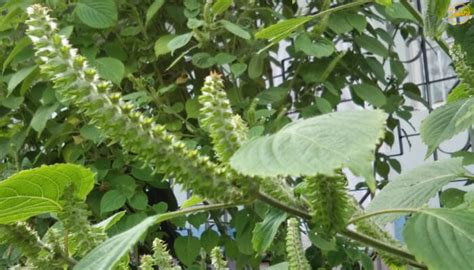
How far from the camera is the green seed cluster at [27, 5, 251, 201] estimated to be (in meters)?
0.33

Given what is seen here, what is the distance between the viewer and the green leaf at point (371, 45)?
61.5 inches

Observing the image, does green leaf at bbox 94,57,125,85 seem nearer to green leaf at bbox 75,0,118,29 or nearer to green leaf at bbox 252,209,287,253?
green leaf at bbox 75,0,118,29

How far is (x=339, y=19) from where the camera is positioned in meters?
1.49

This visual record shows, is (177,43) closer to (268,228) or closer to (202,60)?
(202,60)

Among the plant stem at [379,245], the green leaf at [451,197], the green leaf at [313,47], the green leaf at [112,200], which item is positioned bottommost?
the green leaf at [451,197]

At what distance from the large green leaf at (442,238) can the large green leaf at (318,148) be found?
9 centimetres

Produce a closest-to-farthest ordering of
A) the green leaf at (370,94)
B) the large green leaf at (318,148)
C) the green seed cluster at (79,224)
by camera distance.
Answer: the large green leaf at (318,148), the green seed cluster at (79,224), the green leaf at (370,94)

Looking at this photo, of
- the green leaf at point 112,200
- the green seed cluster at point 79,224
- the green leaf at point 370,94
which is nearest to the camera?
the green seed cluster at point 79,224

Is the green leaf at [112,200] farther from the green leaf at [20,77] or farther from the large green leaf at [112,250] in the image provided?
the large green leaf at [112,250]

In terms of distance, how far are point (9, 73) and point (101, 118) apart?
1.39m

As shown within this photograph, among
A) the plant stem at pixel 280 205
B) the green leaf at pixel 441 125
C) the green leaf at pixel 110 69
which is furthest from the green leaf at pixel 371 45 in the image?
the plant stem at pixel 280 205

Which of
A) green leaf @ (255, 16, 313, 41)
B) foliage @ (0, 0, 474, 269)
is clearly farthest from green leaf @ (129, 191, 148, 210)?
green leaf @ (255, 16, 313, 41)

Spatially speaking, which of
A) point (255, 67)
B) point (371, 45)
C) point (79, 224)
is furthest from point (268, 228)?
point (371, 45)

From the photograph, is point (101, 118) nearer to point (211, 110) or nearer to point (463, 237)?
point (211, 110)
